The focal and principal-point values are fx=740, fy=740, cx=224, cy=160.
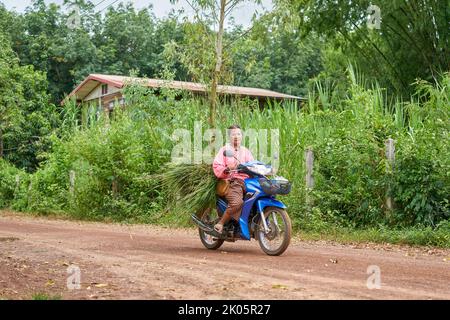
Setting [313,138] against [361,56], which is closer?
[313,138]

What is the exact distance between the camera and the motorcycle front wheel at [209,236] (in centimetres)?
1105

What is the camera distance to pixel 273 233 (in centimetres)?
1012

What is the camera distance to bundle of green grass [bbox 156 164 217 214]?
11.0 m

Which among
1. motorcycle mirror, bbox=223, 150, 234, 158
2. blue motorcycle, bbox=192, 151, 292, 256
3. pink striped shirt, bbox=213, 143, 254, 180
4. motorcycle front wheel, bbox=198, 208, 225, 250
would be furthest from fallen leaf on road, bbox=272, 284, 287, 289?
motorcycle front wheel, bbox=198, 208, 225, 250

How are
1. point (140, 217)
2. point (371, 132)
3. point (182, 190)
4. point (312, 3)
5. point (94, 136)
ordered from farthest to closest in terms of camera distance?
point (312, 3) → point (94, 136) → point (140, 217) → point (371, 132) → point (182, 190)

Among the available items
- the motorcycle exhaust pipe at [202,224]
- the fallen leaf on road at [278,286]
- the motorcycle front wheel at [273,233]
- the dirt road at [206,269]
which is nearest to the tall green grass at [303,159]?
the motorcycle exhaust pipe at [202,224]

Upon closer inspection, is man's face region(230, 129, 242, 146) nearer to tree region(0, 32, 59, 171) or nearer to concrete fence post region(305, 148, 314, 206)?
concrete fence post region(305, 148, 314, 206)

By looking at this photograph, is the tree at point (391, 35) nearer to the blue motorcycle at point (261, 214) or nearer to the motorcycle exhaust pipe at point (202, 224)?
the motorcycle exhaust pipe at point (202, 224)

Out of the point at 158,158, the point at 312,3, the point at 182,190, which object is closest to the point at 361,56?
the point at 312,3

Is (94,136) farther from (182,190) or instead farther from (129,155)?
(182,190)

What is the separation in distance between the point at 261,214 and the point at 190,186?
1610 mm

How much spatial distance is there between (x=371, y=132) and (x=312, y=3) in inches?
395

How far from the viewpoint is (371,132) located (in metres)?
14.3

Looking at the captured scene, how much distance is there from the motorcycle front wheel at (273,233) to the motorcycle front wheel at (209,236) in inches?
37.7
